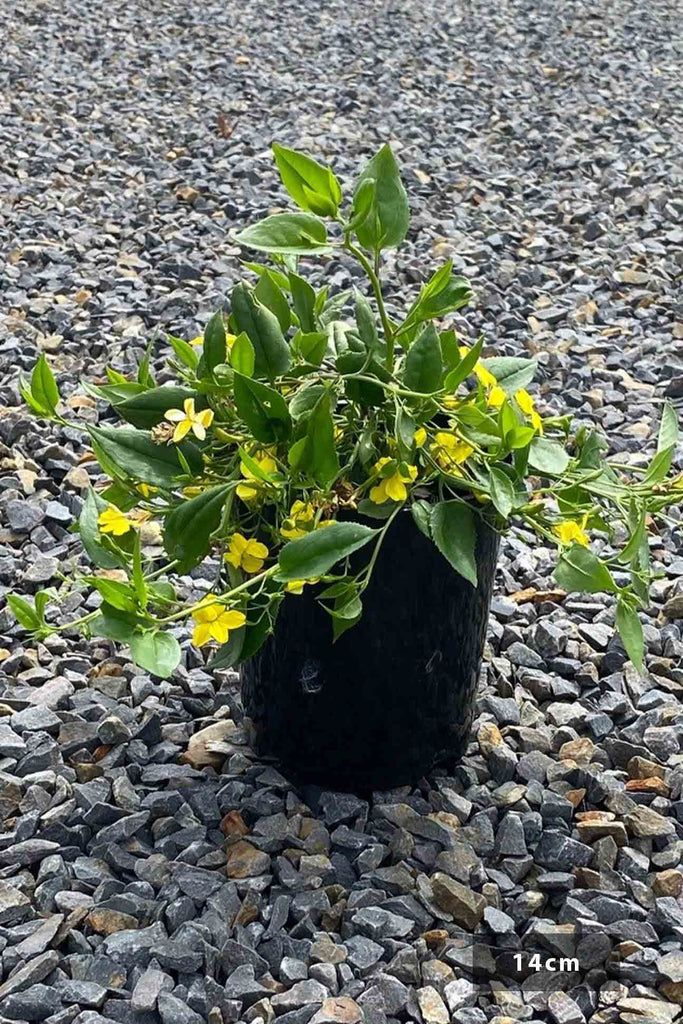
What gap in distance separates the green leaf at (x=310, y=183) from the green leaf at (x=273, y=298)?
211mm

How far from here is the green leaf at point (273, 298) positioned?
1.38 m

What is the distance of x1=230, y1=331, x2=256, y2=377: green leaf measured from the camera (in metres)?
1.20

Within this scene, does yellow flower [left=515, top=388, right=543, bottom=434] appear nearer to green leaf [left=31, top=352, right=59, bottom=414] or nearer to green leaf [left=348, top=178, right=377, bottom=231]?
green leaf [left=348, top=178, right=377, bottom=231]

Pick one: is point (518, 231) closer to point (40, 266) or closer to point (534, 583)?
point (40, 266)

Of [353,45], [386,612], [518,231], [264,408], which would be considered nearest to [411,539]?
[386,612]

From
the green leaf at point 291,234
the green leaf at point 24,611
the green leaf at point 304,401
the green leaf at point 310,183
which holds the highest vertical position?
the green leaf at point 310,183

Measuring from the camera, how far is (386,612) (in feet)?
4.36

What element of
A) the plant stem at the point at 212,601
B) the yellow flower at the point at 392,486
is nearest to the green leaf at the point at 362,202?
Answer: the yellow flower at the point at 392,486

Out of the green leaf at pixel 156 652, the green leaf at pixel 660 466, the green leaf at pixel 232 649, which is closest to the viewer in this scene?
the green leaf at pixel 156 652

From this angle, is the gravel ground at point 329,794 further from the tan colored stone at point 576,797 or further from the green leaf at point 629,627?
the green leaf at point 629,627

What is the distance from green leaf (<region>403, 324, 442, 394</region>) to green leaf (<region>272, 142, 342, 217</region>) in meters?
0.17

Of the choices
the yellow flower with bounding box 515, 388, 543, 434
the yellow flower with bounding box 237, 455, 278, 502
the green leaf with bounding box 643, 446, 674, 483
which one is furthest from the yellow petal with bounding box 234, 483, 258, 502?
the green leaf with bounding box 643, 446, 674, 483

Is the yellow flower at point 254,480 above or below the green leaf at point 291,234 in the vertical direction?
below

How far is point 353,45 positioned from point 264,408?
4.05 meters
